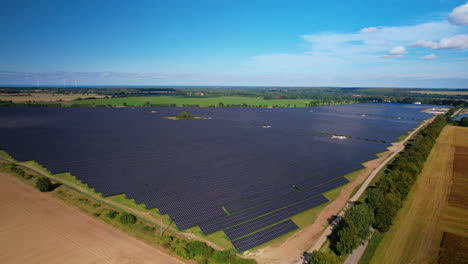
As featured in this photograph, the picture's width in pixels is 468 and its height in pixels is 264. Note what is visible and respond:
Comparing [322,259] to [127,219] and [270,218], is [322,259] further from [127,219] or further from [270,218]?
[127,219]

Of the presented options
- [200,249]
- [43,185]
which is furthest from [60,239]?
[200,249]

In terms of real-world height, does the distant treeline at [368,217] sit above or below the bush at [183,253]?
above

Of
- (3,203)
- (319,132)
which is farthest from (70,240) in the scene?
(319,132)

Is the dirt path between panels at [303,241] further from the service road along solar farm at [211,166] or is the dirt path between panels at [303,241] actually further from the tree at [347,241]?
the tree at [347,241]

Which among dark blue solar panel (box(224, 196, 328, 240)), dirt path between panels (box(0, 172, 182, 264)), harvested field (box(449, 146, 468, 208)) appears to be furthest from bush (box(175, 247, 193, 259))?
harvested field (box(449, 146, 468, 208))

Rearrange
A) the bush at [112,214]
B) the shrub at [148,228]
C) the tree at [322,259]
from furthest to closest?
the bush at [112,214]
the shrub at [148,228]
the tree at [322,259]

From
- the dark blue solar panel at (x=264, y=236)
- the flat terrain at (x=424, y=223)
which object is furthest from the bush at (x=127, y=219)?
the flat terrain at (x=424, y=223)
